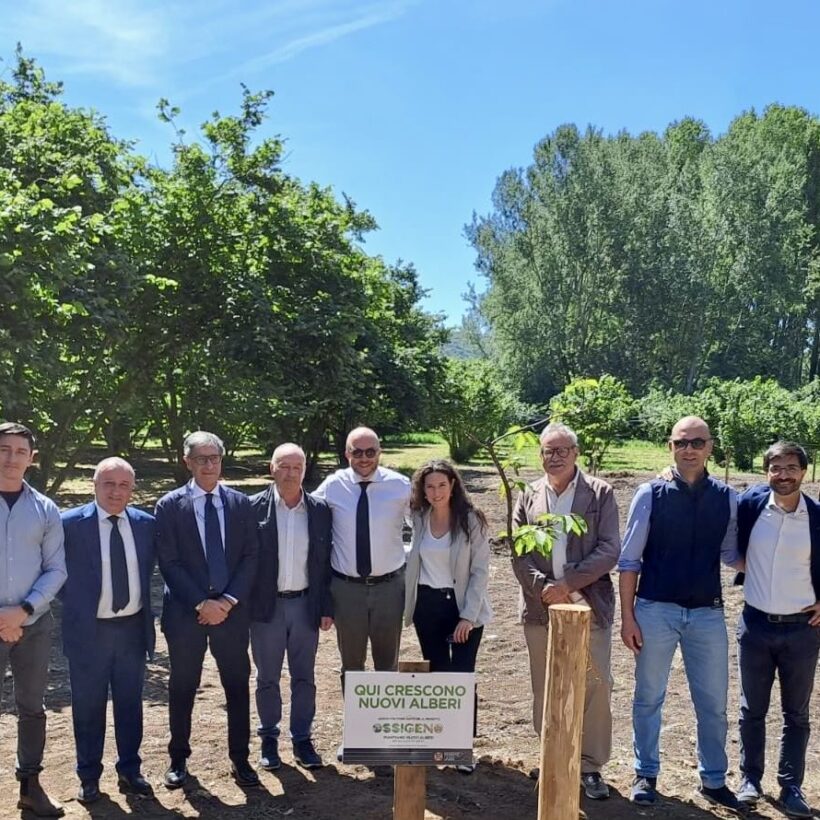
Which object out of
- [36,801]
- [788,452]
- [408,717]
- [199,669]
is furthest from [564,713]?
[36,801]

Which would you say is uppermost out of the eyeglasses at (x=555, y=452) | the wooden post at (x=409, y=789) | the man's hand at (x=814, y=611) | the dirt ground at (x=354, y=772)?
the eyeglasses at (x=555, y=452)

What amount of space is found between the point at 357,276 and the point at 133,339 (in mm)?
4749

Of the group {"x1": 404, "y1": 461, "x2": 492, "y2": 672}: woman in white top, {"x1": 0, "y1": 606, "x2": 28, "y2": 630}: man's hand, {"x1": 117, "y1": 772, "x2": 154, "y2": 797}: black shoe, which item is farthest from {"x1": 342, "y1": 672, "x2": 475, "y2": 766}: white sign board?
{"x1": 0, "y1": 606, "x2": 28, "y2": 630}: man's hand

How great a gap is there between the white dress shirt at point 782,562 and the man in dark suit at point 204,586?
Result: 8.43 feet

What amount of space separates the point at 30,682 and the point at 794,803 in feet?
12.3

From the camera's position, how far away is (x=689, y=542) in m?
4.54

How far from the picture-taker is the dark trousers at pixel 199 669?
15.3ft

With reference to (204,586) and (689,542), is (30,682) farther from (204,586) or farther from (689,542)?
(689,542)

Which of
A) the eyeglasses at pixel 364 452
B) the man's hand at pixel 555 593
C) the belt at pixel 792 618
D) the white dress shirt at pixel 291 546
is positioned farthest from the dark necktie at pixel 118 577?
the belt at pixel 792 618

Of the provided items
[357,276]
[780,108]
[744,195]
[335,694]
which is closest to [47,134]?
[357,276]

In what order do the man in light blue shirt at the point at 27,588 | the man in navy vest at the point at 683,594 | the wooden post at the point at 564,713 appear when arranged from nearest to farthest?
the wooden post at the point at 564,713 → the man in light blue shirt at the point at 27,588 → the man in navy vest at the point at 683,594

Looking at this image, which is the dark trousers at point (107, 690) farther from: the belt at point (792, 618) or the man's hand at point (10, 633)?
the belt at point (792, 618)

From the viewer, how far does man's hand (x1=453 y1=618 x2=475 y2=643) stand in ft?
15.5

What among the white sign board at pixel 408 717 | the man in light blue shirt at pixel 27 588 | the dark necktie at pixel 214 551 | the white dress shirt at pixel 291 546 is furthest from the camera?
the white dress shirt at pixel 291 546
